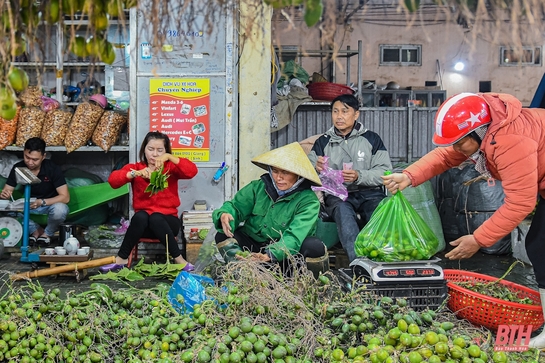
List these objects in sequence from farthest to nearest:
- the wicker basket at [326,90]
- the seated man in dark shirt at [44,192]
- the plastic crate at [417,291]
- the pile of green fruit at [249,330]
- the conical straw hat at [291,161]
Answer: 1. the wicker basket at [326,90]
2. the seated man in dark shirt at [44,192]
3. the conical straw hat at [291,161]
4. the plastic crate at [417,291]
5. the pile of green fruit at [249,330]

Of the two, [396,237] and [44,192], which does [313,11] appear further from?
[44,192]

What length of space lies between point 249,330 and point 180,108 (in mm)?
4036

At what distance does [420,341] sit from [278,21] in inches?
51.4

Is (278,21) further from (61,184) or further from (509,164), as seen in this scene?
(61,184)

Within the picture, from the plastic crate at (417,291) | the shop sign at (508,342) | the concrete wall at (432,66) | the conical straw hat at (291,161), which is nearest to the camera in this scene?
the shop sign at (508,342)

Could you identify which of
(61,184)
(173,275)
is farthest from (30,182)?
(173,275)

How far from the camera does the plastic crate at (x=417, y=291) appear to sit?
3.01 metres

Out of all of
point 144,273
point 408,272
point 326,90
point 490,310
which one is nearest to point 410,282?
point 408,272

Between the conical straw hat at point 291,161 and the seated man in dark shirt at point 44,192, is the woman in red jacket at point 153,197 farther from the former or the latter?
the conical straw hat at point 291,161

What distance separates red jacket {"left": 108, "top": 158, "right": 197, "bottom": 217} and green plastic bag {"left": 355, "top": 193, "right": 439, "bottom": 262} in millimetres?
2527

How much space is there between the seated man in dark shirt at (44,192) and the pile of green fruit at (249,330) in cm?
343

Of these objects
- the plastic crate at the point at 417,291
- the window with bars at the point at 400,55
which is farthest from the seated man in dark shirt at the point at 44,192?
the window with bars at the point at 400,55

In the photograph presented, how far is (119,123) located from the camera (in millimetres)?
6434

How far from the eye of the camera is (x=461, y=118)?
9.53 feet
